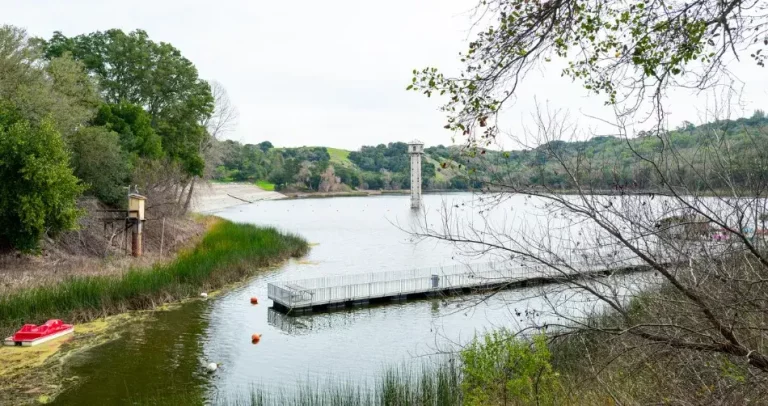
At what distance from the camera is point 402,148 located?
13875cm

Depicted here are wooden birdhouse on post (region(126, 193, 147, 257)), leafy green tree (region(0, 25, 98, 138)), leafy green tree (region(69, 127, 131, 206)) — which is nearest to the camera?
leafy green tree (region(0, 25, 98, 138))

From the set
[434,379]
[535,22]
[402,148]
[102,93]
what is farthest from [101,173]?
[402,148]

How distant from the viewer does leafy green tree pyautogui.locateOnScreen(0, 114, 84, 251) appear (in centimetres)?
1892

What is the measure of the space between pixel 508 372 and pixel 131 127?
28206mm

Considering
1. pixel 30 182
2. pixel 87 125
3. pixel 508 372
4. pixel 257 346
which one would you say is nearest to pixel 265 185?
pixel 87 125

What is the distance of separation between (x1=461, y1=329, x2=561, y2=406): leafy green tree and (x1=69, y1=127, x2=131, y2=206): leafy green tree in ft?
71.6

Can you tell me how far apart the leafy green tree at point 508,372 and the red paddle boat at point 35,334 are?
474 inches

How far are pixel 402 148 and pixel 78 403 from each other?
128m

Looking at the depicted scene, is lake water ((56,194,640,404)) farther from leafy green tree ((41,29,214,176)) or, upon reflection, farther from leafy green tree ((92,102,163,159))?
leafy green tree ((41,29,214,176))

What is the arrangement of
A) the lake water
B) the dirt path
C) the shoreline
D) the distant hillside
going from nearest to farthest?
the distant hillside
the lake water
the shoreline
the dirt path

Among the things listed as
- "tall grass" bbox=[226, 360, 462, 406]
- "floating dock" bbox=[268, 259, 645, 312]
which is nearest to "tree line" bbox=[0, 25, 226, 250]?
"floating dock" bbox=[268, 259, 645, 312]

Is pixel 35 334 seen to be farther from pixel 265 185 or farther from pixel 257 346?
pixel 265 185

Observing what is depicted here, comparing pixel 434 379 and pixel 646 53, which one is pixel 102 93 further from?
pixel 646 53

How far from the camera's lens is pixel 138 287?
20000mm
